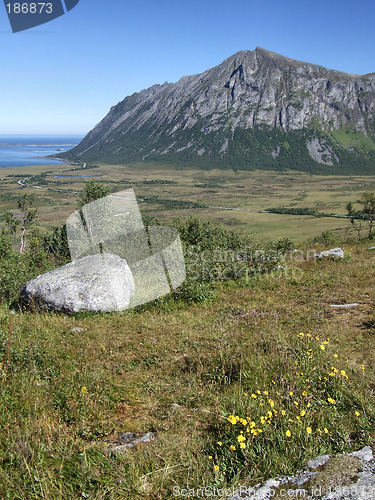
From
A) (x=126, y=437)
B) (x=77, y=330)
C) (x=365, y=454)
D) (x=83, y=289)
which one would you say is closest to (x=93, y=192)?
(x=83, y=289)

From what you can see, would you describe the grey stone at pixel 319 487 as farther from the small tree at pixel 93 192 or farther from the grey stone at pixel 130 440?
the small tree at pixel 93 192

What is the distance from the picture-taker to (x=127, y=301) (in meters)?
11.4

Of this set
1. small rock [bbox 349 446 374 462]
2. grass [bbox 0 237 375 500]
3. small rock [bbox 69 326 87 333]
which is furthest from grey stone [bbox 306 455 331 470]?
small rock [bbox 69 326 87 333]

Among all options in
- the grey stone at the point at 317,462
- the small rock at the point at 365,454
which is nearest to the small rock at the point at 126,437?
the grey stone at the point at 317,462

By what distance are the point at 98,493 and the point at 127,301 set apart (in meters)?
8.38

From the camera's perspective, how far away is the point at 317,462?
3262 mm

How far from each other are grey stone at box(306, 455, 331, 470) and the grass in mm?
125

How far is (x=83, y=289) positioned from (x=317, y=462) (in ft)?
30.7

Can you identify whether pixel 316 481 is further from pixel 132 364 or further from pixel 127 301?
pixel 127 301

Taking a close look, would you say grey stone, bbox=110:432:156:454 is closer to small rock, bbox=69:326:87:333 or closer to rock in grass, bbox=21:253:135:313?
small rock, bbox=69:326:87:333

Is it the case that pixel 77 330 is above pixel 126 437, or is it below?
below

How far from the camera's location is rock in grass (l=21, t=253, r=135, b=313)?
428 inches

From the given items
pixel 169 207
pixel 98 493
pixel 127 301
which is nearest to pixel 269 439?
pixel 98 493

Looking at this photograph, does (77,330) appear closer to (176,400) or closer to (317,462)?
(176,400)
